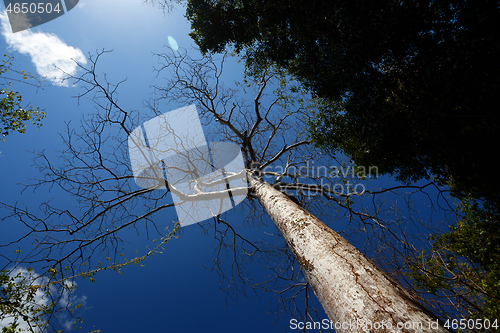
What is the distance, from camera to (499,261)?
248 cm

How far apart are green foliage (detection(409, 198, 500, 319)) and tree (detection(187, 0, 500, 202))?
72cm

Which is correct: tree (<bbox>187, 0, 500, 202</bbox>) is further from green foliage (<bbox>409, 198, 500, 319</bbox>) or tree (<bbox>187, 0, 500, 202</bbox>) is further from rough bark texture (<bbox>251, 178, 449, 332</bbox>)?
rough bark texture (<bbox>251, 178, 449, 332</bbox>)

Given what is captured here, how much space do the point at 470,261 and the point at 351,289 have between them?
11.7 feet

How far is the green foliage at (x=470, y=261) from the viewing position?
8.20ft

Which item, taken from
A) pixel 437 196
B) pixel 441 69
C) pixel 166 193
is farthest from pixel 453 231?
pixel 166 193

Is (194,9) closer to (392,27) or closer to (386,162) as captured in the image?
(392,27)

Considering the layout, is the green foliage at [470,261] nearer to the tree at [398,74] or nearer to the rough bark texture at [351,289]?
the tree at [398,74]

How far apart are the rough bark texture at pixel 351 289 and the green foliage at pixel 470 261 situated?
248 cm

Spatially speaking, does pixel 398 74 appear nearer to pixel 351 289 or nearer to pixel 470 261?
pixel 351 289

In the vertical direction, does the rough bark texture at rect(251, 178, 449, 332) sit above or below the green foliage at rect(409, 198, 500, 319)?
above

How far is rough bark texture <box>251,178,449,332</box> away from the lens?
3.04 feet

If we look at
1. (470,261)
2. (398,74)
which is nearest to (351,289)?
(398,74)

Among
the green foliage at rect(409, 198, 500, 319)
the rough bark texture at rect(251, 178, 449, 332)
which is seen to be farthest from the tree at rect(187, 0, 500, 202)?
the rough bark texture at rect(251, 178, 449, 332)

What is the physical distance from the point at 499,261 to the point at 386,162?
186cm
